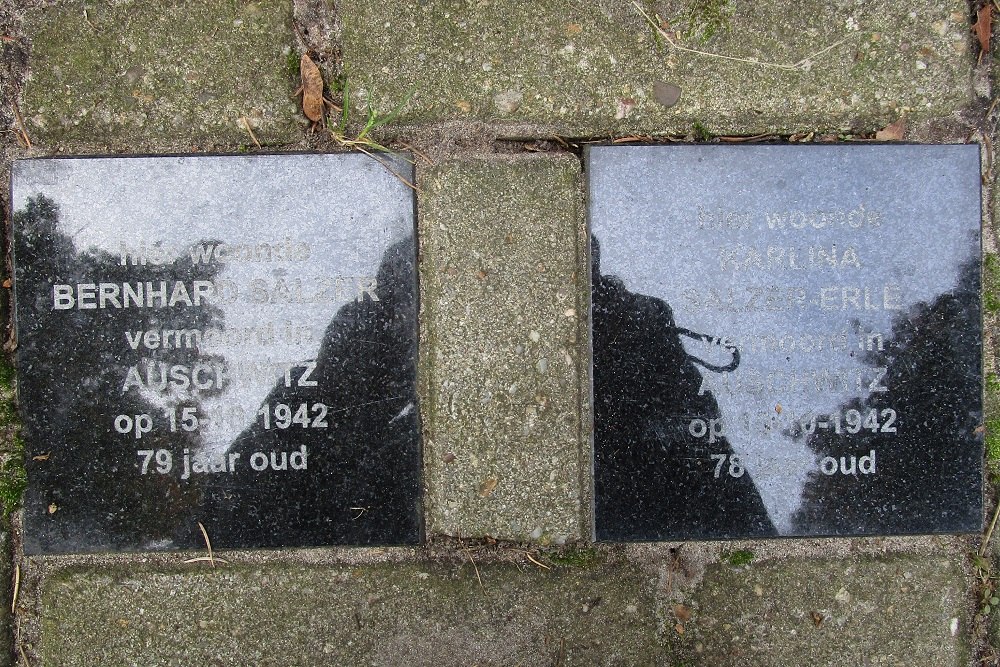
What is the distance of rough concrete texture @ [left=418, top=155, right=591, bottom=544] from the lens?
204 cm

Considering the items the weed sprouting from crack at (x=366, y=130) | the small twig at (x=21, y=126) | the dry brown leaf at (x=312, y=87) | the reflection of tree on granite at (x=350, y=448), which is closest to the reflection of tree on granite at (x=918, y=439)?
the reflection of tree on granite at (x=350, y=448)

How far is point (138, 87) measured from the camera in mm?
2049

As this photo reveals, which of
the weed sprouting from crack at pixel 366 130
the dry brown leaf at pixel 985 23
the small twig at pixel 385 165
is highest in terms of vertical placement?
the dry brown leaf at pixel 985 23

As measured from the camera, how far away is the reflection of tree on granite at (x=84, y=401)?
6.57 ft

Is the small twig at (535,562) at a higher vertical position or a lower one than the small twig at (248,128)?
lower

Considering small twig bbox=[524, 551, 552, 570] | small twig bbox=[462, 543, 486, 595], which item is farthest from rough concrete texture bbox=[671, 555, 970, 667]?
small twig bbox=[462, 543, 486, 595]

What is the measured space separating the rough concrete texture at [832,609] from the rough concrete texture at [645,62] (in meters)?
1.32

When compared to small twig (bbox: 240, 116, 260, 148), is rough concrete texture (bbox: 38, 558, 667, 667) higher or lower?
lower

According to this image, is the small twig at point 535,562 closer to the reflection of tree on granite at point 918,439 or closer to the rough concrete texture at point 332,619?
the rough concrete texture at point 332,619

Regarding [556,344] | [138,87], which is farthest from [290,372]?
[138,87]

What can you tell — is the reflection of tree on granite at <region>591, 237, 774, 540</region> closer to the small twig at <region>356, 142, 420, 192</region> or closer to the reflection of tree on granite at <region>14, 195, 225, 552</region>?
the small twig at <region>356, 142, 420, 192</region>

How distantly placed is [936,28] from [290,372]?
2.14 m

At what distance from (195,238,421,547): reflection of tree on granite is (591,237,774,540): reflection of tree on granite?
548 millimetres

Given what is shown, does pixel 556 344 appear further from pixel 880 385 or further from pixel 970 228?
pixel 970 228
